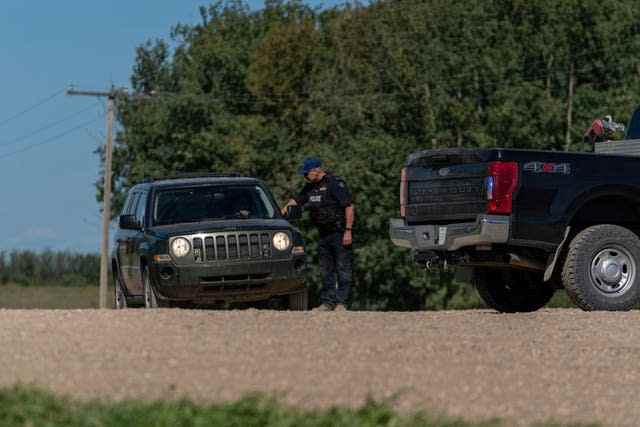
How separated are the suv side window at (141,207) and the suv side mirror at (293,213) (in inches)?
66.9

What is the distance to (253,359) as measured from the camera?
12.5 metres

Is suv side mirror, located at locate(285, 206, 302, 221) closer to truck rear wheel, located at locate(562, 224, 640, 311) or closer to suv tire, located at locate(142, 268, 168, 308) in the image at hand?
suv tire, located at locate(142, 268, 168, 308)

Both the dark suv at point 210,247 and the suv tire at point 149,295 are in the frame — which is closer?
the dark suv at point 210,247

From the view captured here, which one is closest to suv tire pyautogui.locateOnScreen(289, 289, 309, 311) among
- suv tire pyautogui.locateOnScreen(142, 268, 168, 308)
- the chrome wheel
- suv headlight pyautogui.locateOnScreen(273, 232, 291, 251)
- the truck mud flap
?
suv headlight pyautogui.locateOnScreen(273, 232, 291, 251)

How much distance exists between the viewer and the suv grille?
18969 mm

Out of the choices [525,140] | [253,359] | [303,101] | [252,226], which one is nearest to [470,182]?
[252,226]

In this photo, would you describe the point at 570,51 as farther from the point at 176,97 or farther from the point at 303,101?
the point at 176,97

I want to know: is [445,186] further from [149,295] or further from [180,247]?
[149,295]

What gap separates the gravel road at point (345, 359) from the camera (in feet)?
35.4

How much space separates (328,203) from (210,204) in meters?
1.40

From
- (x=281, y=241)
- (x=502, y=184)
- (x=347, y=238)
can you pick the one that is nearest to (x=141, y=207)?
(x=281, y=241)

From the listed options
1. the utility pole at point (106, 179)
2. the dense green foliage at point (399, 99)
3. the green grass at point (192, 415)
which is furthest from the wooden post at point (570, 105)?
the green grass at point (192, 415)

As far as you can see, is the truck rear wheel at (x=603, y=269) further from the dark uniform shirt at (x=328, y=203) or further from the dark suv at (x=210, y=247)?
the dark suv at (x=210, y=247)

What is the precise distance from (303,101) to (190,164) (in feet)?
19.2
